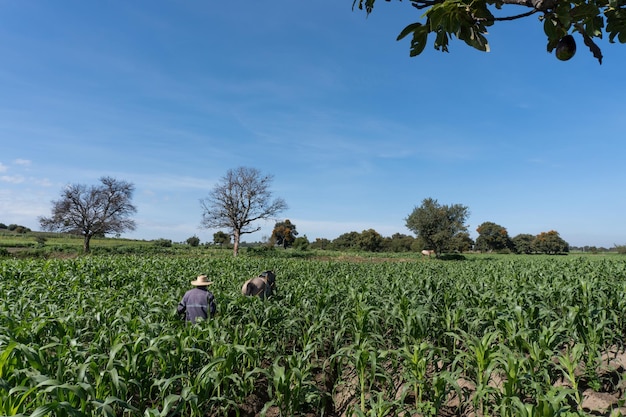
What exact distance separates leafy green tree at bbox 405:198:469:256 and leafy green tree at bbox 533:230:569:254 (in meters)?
42.5

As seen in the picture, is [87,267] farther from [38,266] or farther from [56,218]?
[56,218]

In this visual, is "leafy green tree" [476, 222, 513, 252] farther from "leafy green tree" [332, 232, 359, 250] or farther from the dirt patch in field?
the dirt patch in field

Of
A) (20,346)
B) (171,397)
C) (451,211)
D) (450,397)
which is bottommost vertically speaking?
(450,397)

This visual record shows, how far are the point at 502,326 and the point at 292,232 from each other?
77026mm

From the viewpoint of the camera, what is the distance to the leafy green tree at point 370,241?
66.6 m

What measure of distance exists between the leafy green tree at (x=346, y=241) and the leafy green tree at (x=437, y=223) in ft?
77.5

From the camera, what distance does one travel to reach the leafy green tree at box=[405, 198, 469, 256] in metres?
45.7

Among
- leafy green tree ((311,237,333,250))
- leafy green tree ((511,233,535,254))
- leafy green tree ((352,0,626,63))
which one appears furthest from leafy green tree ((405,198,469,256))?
leafy green tree ((352,0,626,63))

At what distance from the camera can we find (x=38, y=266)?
15562 mm

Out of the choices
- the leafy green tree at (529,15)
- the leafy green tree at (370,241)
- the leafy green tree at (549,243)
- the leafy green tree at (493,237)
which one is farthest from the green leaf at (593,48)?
the leafy green tree at (549,243)

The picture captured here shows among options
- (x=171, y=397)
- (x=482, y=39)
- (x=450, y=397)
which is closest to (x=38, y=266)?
(x=171, y=397)

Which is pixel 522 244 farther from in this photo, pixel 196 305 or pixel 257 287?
pixel 196 305

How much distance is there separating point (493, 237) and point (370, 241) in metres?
29.7

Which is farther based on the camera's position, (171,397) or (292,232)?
(292,232)
